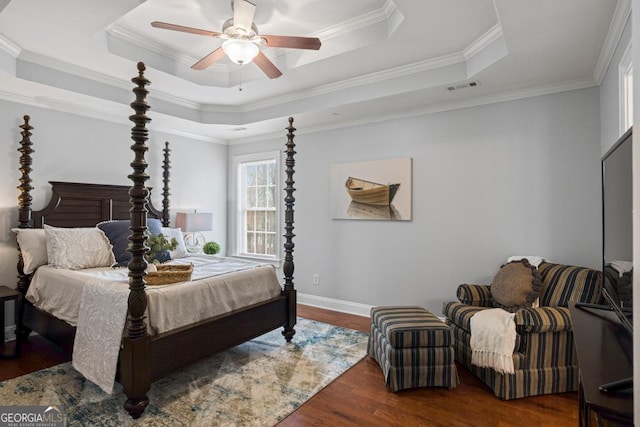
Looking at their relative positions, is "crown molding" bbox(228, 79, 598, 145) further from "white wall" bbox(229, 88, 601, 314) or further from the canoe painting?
the canoe painting

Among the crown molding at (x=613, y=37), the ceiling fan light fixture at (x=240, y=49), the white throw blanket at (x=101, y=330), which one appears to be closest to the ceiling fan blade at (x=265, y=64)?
the ceiling fan light fixture at (x=240, y=49)

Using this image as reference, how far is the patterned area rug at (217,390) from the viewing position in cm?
223

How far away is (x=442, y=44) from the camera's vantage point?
300 centimetres

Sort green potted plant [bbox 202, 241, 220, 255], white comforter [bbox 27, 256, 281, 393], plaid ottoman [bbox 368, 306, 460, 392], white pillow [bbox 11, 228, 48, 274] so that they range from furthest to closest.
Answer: green potted plant [bbox 202, 241, 220, 255] < white pillow [bbox 11, 228, 48, 274] < plaid ottoman [bbox 368, 306, 460, 392] < white comforter [bbox 27, 256, 281, 393]

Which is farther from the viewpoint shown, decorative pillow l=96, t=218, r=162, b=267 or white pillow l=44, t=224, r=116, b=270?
decorative pillow l=96, t=218, r=162, b=267

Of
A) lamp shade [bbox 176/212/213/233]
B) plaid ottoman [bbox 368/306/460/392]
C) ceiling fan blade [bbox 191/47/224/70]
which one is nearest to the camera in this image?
A: plaid ottoman [bbox 368/306/460/392]

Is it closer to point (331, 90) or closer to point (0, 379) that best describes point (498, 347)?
point (331, 90)

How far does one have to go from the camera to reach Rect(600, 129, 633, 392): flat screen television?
53.6 inches

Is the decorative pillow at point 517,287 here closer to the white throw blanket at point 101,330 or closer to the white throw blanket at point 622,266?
the white throw blanket at point 622,266

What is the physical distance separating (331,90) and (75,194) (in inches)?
121

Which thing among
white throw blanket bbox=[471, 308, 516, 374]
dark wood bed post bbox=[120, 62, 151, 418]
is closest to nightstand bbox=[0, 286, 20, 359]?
dark wood bed post bbox=[120, 62, 151, 418]

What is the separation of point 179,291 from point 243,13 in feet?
6.66

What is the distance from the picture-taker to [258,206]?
551cm

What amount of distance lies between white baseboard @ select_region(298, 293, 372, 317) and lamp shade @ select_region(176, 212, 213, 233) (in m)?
1.67
